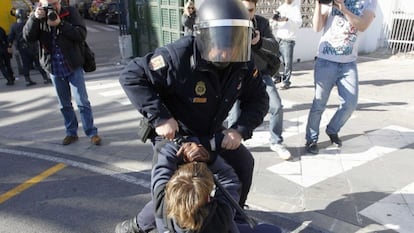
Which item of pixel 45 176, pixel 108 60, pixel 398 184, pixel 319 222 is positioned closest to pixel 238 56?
pixel 319 222

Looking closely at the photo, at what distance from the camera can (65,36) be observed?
446 centimetres

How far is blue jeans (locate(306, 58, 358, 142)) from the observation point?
4.18m

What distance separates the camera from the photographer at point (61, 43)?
168 inches

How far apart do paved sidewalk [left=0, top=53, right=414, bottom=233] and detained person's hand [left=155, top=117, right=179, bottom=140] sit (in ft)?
4.93

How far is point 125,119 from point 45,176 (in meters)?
2.01

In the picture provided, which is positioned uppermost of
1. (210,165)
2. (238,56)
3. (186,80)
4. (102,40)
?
(238,56)

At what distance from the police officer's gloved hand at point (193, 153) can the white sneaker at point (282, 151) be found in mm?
2325

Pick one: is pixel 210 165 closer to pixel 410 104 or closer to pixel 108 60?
pixel 410 104

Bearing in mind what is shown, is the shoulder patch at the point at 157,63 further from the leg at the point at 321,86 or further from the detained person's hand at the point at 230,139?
the leg at the point at 321,86

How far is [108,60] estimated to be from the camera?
454 inches

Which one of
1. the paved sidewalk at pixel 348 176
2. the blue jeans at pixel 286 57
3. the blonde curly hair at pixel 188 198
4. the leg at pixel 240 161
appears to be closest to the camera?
the blonde curly hair at pixel 188 198

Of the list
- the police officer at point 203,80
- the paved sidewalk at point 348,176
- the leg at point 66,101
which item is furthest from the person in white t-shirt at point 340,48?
the leg at point 66,101

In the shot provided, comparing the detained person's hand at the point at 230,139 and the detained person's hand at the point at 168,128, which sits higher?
the detained person's hand at the point at 168,128

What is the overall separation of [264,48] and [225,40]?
152 cm
